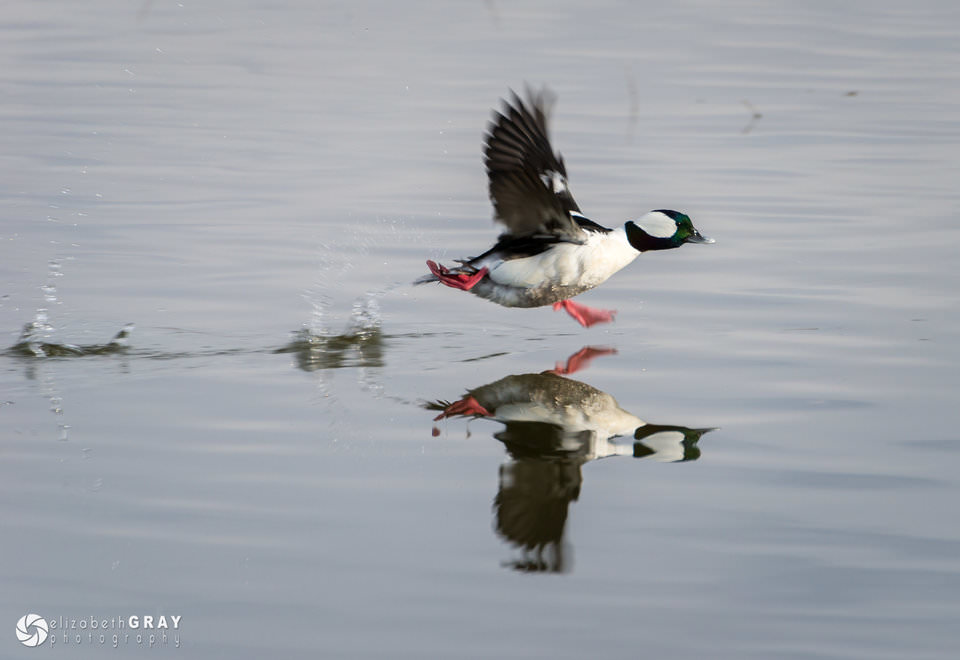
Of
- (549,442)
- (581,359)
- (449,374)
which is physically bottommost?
(549,442)

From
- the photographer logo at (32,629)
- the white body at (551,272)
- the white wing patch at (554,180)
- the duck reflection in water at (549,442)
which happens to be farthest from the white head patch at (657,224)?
the photographer logo at (32,629)

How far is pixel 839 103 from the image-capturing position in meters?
14.5

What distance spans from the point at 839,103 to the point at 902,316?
7079 mm

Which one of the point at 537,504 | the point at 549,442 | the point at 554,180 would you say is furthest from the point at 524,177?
the point at 537,504

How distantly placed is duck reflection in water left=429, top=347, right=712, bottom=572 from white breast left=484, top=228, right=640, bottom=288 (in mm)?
531

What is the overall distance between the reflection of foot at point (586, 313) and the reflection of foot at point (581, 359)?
0.37m

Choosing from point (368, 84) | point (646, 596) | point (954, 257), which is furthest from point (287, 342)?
point (368, 84)

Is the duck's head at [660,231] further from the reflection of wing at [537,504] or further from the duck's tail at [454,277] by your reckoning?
the reflection of wing at [537,504]

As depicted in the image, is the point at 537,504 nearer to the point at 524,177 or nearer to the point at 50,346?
the point at 524,177

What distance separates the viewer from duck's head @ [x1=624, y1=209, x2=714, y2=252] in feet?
26.2

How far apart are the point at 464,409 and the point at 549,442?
0.57 meters

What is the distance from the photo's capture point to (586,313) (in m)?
7.90

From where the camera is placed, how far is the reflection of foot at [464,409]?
6.21m

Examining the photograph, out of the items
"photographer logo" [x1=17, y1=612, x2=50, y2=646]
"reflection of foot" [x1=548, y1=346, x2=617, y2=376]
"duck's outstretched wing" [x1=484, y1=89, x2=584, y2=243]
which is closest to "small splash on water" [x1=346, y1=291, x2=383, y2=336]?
"duck's outstretched wing" [x1=484, y1=89, x2=584, y2=243]
